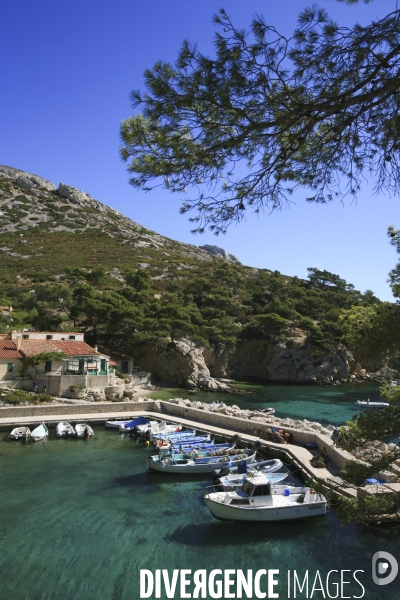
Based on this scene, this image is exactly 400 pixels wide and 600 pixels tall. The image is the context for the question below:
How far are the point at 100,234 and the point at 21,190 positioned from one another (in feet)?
85.9

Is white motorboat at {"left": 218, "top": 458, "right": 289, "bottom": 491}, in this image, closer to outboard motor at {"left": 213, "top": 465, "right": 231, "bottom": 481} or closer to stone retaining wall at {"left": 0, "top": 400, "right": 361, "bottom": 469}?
outboard motor at {"left": 213, "top": 465, "right": 231, "bottom": 481}

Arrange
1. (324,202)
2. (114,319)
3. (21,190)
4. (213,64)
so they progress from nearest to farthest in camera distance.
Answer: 1. (213,64)
2. (324,202)
3. (114,319)
4. (21,190)

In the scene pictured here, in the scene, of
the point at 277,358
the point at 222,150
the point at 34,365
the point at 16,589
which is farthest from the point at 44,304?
the point at 222,150

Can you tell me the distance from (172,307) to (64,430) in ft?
75.4

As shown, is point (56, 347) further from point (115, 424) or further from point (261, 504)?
point (261, 504)

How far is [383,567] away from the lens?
9.77 meters

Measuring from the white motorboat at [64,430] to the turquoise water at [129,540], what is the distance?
18.9 ft

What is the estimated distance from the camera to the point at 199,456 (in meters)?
17.3

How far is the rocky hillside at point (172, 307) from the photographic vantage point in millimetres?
42219

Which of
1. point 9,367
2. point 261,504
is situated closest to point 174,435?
point 261,504

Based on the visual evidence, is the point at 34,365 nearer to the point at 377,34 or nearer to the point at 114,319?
the point at 114,319

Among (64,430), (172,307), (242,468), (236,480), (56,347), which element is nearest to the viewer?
(236,480)

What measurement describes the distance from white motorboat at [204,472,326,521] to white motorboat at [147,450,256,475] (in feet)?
12.2

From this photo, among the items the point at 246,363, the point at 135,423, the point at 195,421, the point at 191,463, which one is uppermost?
the point at 246,363
